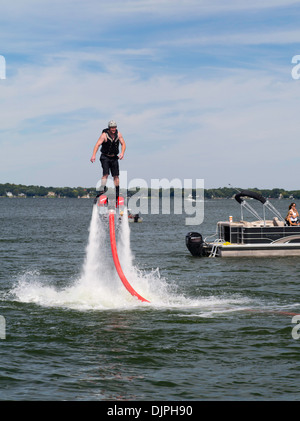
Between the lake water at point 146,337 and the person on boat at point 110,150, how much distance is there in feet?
8.42

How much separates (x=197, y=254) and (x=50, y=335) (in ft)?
80.4

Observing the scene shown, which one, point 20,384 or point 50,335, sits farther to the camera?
point 50,335

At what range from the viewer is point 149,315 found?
2130 centimetres

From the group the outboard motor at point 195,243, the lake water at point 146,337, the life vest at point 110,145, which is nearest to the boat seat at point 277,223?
the outboard motor at point 195,243

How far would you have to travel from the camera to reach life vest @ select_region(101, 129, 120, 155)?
→ 19.9 metres

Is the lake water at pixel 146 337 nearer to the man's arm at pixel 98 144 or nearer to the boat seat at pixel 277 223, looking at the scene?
the man's arm at pixel 98 144

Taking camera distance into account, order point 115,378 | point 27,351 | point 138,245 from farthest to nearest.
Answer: point 138,245, point 27,351, point 115,378

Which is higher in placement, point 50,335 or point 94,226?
point 94,226

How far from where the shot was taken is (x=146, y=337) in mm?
18297

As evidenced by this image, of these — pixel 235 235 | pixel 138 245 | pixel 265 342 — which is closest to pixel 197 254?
pixel 235 235

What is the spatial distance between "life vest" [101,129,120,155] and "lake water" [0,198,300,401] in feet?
10.9

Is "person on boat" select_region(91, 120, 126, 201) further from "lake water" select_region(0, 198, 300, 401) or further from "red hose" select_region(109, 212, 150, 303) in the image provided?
"lake water" select_region(0, 198, 300, 401)

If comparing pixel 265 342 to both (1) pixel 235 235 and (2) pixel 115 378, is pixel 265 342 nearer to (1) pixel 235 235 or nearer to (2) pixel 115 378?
(2) pixel 115 378
